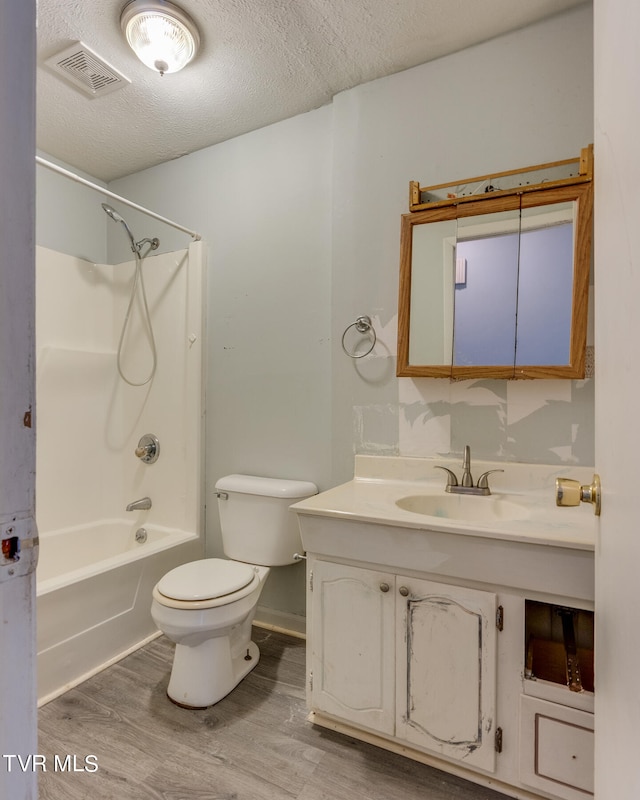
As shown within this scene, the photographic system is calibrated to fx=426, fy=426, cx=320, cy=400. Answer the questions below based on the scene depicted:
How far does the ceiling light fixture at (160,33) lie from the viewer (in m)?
1.46

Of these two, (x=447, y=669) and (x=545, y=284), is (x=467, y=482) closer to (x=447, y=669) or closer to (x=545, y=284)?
(x=447, y=669)

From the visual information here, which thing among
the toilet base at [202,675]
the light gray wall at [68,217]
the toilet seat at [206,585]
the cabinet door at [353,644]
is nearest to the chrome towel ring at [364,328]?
the cabinet door at [353,644]

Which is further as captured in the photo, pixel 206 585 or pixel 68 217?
pixel 68 217

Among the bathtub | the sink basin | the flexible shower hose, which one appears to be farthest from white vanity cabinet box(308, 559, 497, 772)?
the flexible shower hose

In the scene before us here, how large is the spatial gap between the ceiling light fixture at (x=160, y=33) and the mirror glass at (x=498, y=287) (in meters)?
1.04

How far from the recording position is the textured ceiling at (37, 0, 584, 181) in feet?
4.83

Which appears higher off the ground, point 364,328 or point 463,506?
point 364,328

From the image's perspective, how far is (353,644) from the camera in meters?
1.32

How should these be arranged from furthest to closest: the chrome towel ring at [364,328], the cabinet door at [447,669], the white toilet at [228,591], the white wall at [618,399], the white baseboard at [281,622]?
the white baseboard at [281,622]
the chrome towel ring at [364,328]
the white toilet at [228,591]
the cabinet door at [447,669]
the white wall at [618,399]

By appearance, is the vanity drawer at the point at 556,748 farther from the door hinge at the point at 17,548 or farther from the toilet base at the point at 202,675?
the door hinge at the point at 17,548

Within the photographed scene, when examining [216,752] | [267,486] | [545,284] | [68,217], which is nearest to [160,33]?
[68,217]

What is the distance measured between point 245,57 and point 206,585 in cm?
205

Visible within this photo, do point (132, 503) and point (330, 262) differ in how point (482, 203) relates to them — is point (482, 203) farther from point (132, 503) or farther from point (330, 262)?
point (132, 503)

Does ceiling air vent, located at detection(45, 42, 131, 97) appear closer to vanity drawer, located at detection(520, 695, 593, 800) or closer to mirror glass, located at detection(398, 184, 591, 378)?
mirror glass, located at detection(398, 184, 591, 378)
